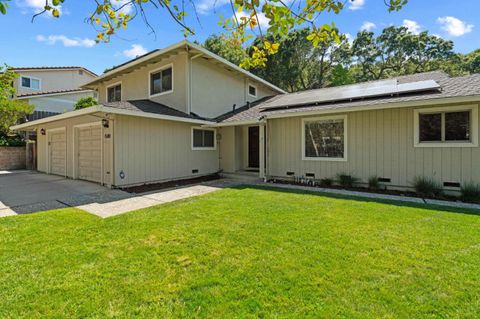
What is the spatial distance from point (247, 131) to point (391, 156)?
6.27 meters

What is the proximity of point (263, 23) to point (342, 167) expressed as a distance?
7.20 metres

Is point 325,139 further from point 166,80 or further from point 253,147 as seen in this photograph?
point 166,80

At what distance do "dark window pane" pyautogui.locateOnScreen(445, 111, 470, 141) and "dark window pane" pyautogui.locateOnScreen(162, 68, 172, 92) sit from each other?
10252 millimetres

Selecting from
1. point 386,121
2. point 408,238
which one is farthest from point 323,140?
point 408,238

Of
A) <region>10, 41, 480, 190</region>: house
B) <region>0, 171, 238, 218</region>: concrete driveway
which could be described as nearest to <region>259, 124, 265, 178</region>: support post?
<region>10, 41, 480, 190</region>: house

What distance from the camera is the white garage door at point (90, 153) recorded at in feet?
30.9

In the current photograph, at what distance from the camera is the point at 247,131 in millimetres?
12445

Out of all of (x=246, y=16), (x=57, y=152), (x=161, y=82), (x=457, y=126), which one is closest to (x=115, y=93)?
(x=161, y=82)

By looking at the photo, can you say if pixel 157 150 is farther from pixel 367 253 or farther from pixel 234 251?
pixel 367 253

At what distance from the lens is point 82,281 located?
2801 mm

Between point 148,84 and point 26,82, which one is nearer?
point 148,84

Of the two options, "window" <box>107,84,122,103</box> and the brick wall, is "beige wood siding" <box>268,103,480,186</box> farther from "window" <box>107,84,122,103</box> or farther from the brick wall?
the brick wall

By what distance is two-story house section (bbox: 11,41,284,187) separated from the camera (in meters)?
8.91

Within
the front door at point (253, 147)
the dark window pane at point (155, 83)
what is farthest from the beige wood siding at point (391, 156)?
the dark window pane at point (155, 83)
